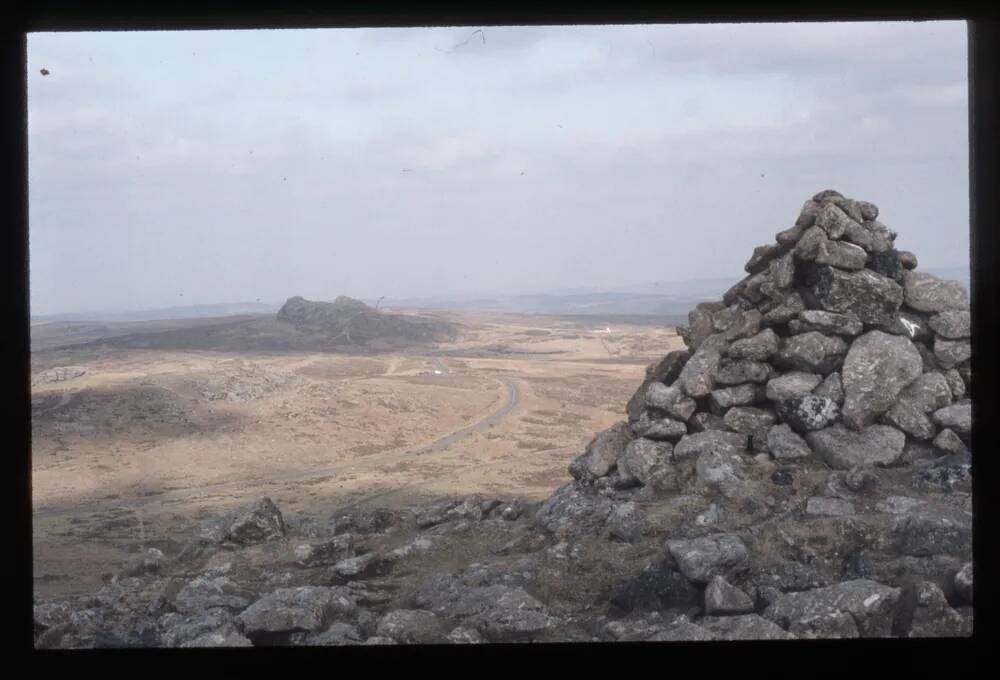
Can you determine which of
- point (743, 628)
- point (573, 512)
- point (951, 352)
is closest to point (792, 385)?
point (951, 352)

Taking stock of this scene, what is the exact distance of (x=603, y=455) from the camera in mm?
9977

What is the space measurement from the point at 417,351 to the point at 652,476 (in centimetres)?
2063

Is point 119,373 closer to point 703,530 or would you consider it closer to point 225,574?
point 225,574

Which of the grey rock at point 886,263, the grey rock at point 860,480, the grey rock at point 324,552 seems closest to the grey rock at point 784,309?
the grey rock at point 886,263

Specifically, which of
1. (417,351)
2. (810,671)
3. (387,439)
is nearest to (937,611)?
(810,671)

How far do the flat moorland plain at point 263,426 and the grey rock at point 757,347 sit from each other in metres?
5.50

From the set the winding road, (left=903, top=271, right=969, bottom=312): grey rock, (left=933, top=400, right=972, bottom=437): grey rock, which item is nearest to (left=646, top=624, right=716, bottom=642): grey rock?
(left=933, top=400, right=972, bottom=437): grey rock

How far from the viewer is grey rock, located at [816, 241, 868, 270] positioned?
9.41 meters

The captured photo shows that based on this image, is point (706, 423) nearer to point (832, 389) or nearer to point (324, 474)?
point (832, 389)

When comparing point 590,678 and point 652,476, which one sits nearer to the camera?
point 590,678

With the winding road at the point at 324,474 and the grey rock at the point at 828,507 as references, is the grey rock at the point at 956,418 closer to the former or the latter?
the grey rock at the point at 828,507

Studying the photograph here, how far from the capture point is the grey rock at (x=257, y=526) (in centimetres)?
1013

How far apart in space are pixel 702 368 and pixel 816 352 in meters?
1.26

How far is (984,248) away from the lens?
503 centimetres
